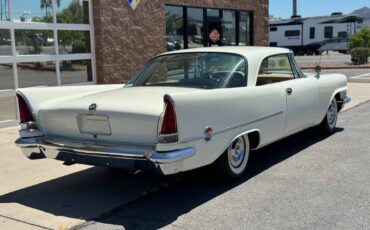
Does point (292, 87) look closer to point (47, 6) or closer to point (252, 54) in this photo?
point (252, 54)

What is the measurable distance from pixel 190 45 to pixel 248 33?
9.90 ft

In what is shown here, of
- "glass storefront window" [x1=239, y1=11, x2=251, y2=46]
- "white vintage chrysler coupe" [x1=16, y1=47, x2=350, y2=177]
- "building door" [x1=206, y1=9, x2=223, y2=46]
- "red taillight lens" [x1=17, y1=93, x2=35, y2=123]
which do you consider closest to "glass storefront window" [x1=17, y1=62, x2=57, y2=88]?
"white vintage chrysler coupe" [x1=16, y1=47, x2=350, y2=177]

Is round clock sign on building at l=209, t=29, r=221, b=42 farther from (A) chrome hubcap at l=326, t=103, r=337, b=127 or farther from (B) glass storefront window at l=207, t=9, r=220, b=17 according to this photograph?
(A) chrome hubcap at l=326, t=103, r=337, b=127

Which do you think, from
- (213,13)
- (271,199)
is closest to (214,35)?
(213,13)

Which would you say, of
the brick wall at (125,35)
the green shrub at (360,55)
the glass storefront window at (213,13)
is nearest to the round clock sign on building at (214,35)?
the glass storefront window at (213,13)

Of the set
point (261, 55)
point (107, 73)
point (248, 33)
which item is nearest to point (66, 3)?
point (107, 73)

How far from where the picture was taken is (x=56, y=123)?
16.0 ft

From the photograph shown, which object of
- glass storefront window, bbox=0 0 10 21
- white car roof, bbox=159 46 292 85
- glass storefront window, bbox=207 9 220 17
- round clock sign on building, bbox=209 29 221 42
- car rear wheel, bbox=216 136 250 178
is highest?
glass storefront window, bbox=207 9 220 17

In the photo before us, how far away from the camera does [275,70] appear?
6.30 m

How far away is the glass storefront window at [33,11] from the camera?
29.5 feet

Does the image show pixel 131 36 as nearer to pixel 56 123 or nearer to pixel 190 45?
pixel 190 45

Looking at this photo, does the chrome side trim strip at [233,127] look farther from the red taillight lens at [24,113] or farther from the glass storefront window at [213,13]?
the glass storefront window at [213,13]

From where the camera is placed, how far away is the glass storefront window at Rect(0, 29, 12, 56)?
340 inches

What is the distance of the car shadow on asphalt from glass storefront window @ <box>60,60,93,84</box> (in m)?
4.51
